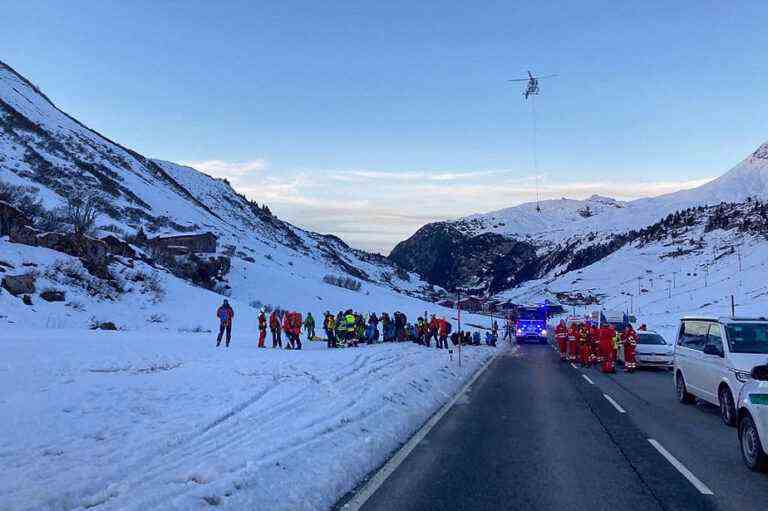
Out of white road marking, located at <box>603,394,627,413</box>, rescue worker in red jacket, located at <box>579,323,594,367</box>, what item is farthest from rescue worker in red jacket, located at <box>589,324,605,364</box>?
white road marking, located at <box>603,394,627,413</box>

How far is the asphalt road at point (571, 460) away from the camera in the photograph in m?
6.00

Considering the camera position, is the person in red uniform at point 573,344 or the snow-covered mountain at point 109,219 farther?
the snow-covered mountain at point 109,219

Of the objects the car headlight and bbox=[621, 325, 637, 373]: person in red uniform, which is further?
bbox=[621, 325, 637, 373]: person in red uniform

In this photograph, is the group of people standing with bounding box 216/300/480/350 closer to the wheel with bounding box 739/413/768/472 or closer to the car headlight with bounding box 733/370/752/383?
the car headlight with bounding box 733/370/752/383

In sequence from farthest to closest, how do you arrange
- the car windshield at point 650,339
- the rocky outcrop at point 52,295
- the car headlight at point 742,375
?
the rocky outcrop at point 52,295 → the car windshield at point 650,339 → the car headlight at point 742,375

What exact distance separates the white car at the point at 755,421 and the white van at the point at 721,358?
1686mm

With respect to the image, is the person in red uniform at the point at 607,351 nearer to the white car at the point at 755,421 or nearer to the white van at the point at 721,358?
the white van at the point at 721,358

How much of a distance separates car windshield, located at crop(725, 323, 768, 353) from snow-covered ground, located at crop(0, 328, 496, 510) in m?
5.77

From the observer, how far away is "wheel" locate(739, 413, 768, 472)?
22.8ft

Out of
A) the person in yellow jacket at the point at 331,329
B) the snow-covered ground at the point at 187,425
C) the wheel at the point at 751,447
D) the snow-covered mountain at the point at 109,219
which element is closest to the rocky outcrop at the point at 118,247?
the snow-covered mountain at the point at 109,219

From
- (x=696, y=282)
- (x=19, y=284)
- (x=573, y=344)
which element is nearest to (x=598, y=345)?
(x=573, y=344)

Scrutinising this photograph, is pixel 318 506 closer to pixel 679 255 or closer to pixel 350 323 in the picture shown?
pixel 350 323

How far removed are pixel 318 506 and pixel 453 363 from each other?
14649mm

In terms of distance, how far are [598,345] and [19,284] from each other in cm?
2246
